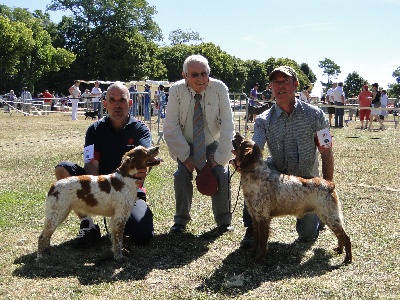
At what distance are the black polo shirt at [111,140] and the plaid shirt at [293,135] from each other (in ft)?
3.64

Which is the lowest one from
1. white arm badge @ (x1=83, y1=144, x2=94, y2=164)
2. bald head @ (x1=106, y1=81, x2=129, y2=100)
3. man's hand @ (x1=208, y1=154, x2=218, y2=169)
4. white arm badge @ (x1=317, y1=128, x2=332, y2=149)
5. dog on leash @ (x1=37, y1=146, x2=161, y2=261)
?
dog on leash @ (x1=37, y1=146, x2=161, y2=261)

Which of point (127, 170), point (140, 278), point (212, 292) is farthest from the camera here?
point (127, 170)

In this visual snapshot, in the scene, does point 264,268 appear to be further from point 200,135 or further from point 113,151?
point 113,151

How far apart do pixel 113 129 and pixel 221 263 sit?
5.34 feet

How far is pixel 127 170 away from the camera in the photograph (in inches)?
168

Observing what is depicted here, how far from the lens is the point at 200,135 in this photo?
510cm

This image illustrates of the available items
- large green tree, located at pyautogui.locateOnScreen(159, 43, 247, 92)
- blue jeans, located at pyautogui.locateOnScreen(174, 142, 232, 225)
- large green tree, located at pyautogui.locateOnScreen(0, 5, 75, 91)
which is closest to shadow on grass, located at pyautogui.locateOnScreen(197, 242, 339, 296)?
blue jeans, located at pyautogui.locateOnScreen(174, 142, 232, 225)

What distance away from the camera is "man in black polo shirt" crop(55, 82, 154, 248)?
186 inches

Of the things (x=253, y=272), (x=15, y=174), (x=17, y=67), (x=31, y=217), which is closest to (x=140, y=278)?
(x=253, y=272)

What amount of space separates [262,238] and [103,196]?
1.36 metres

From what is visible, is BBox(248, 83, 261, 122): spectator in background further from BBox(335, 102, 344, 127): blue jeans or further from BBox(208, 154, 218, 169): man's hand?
BBox(208, 154, 218, 169): man's hand

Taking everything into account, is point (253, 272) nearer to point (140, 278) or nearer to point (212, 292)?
point (212, 292)

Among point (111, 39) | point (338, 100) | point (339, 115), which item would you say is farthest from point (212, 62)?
point (339, 115)

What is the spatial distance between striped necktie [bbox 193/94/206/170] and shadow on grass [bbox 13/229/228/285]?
74cm
